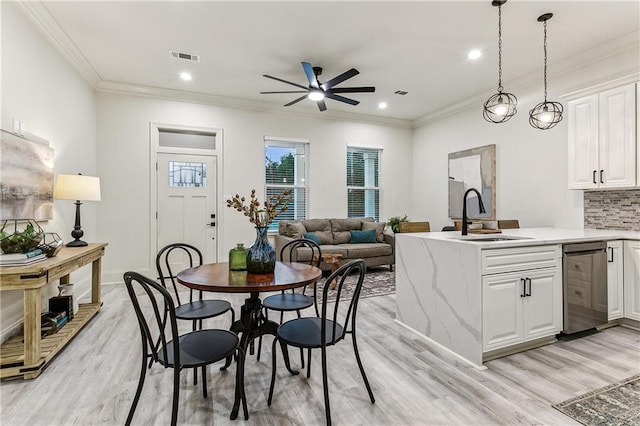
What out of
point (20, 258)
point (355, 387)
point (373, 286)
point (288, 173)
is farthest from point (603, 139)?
point (20, 258)

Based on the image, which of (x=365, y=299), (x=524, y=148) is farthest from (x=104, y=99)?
(x=524, y=148)

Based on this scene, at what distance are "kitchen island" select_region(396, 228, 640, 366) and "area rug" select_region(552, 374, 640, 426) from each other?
0.53 meters

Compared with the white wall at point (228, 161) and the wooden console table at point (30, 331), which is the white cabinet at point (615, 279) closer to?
the white wall at point (228, 161)

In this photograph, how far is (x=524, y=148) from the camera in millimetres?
4734

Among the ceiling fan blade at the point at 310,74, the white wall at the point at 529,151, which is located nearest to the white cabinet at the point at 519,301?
the white wall at the point at 529,151

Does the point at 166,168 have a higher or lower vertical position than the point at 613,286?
higher

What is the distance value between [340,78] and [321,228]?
2.82 meters

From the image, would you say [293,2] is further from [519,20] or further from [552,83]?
[552,83]

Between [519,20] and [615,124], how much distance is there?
147cm

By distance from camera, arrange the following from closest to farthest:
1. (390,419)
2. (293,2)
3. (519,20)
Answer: (390,419), (293,2), (519,20)

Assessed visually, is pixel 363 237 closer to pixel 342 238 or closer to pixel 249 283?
pixel 342 238

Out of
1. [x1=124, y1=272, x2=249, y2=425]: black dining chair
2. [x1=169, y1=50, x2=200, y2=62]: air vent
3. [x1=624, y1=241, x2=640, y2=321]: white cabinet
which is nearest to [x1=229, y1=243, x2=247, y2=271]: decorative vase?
[x1=124, y1=272, x2=249, y2=425]: black dining chair

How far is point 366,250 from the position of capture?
538 cm

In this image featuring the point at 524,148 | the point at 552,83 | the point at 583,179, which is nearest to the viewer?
the point at 583,179
